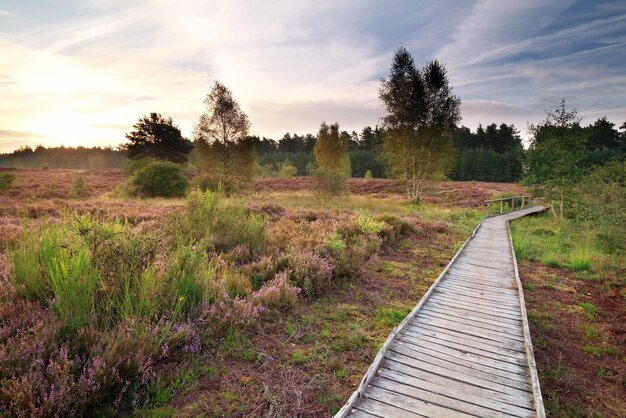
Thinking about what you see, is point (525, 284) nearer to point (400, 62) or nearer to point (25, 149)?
point (400, 62)

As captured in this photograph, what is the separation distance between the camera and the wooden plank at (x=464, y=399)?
3.25 meters

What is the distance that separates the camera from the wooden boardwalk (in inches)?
129

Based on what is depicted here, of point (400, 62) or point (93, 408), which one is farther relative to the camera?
point (400, 62)

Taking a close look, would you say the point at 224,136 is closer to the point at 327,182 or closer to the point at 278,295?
the point at 327,182

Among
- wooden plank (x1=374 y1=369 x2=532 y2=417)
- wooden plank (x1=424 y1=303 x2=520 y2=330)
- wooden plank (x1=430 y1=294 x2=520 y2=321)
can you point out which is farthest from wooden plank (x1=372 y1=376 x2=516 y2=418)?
wooden plank (x1=430 y1=294 x2=520 y2=321)

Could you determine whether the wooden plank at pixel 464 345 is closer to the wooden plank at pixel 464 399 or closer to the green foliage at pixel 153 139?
the wooden plank at pixel 464 399

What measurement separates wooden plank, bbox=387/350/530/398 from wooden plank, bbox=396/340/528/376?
1.13 feet

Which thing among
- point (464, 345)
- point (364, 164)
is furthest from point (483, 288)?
point (364, 164)

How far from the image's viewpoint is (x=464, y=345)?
468cm

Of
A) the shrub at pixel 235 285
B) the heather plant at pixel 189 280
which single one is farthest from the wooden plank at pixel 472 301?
the heather plant at pixel 189 280

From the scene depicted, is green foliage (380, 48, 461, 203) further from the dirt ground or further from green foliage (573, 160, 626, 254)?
the dirt ground

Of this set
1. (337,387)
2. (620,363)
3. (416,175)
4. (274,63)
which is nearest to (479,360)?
(337,387)

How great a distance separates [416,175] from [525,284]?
69.5 feet

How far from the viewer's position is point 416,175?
1141 inches
